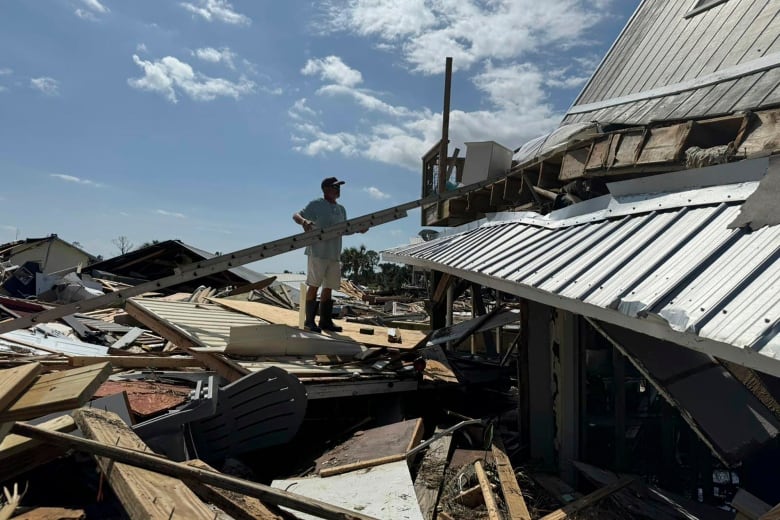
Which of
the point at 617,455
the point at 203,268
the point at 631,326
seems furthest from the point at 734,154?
the point at 203,268

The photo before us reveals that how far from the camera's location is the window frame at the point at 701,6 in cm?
589

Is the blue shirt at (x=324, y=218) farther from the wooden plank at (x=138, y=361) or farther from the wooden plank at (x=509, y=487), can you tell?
the wooden plank at (x=509, y=487)

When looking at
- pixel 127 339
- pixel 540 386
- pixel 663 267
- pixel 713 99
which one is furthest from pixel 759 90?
pixel 127 339

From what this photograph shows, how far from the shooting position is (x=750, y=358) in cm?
163

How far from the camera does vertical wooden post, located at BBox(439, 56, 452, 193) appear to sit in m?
9.00

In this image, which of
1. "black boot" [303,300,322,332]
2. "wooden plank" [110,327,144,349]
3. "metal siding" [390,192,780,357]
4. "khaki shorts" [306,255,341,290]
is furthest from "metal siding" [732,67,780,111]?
"wooden plank" [110,327,144,349]

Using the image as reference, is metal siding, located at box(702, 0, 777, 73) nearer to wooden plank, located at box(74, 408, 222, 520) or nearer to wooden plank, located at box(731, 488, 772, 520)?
wooden plank, located at box(731, 488, 772, 520)

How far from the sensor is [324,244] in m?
6.91

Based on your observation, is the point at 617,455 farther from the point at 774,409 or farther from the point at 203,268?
the point at 203,268

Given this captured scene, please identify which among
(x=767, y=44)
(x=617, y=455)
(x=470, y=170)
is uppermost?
(x=767, y=44)

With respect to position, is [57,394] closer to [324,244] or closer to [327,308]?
[324,244]

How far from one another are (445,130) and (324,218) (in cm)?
332

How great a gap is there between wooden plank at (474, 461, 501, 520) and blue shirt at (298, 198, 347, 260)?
3.59 m

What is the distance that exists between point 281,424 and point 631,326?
3.23 metres
